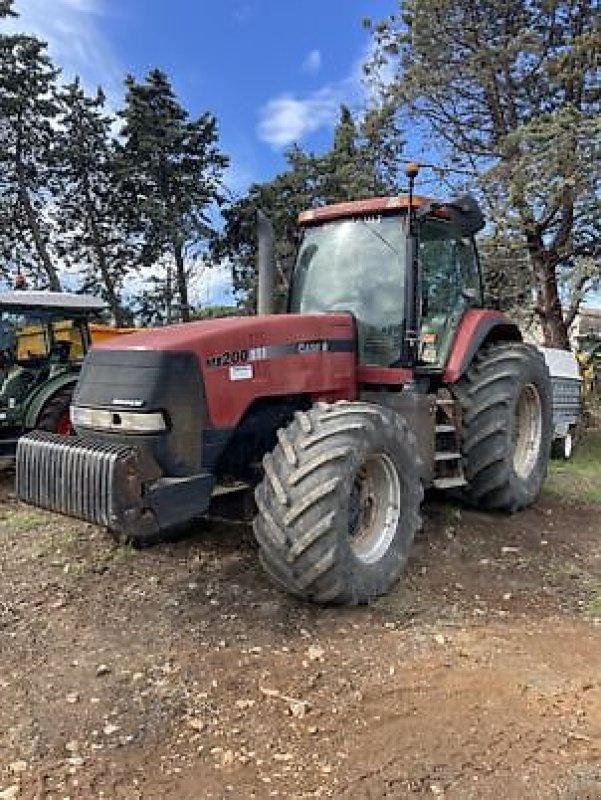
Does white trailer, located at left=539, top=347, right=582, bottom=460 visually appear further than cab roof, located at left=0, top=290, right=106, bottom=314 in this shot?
Yes

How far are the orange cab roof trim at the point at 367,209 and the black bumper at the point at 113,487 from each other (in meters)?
2.39

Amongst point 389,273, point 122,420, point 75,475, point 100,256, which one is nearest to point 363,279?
point 389,273

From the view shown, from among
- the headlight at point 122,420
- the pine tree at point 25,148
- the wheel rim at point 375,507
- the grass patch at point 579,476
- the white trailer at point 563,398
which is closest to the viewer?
the headlight at point 122,420

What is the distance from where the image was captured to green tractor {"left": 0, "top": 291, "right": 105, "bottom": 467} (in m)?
8.54

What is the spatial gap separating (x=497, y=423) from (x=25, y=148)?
19977mm

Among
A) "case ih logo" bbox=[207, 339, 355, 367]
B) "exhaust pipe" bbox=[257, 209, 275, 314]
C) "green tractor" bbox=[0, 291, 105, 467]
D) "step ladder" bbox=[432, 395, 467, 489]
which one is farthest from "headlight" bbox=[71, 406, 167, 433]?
"green tractor" bbox=[0, 291, 105, 467]

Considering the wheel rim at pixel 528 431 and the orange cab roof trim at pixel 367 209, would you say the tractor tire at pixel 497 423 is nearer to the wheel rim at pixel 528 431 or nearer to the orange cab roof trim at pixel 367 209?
the wheel rim at pixel 528 431

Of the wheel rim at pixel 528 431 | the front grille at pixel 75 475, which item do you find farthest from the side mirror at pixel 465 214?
the front grille at pixel 75 475

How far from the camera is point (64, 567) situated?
489cm

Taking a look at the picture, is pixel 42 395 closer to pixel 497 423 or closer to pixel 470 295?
pixel 470 295

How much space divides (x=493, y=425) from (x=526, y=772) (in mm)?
3279

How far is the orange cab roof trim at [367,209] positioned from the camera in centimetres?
535

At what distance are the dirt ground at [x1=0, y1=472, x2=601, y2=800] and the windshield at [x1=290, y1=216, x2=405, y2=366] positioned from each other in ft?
4.75

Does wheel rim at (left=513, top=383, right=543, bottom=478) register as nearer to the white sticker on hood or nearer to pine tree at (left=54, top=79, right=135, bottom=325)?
the white sticker on hood
